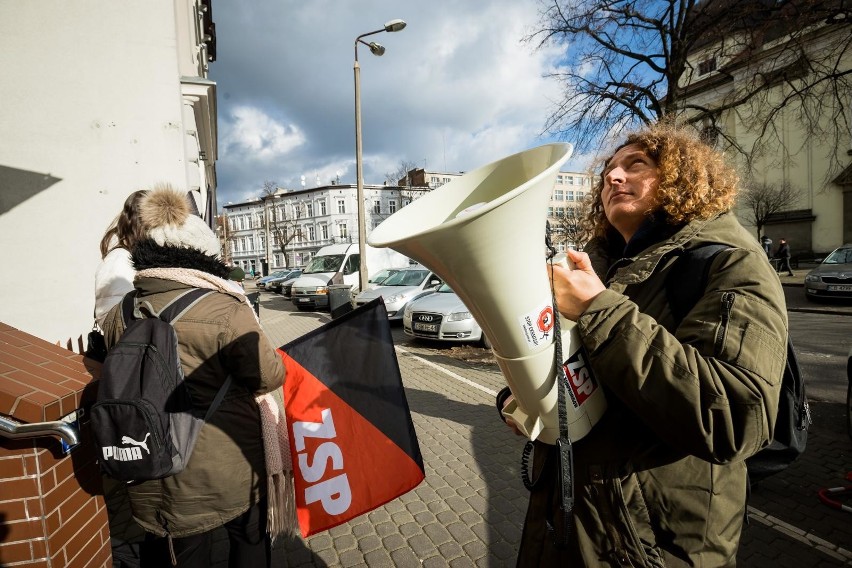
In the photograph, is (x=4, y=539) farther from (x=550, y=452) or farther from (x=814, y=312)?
(x=814, y=312)

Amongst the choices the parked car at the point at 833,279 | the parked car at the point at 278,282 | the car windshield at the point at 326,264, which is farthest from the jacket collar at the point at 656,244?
the parked car at the point at 278,282

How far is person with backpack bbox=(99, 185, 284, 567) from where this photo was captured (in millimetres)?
1630

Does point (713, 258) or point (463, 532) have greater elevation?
point (713, 258)

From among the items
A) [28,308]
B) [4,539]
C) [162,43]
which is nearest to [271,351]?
[4,539]

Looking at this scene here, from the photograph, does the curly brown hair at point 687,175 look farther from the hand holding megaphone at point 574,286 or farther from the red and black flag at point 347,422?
the red and black flag at point 347,422

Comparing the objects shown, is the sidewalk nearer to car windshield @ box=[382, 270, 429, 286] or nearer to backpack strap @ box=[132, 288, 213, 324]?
backpack strap @ box=[132, 288, 213, 324]

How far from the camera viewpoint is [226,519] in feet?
5.71

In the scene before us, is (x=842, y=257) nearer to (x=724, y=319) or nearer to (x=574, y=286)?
(x=724, y=319)

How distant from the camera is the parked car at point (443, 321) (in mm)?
8219

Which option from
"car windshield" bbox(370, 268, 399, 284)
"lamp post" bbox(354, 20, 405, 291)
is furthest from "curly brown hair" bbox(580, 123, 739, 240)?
"car windshield" bbox(370, 268, 399, 284)

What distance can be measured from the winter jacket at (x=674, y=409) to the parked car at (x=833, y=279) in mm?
A: 13784

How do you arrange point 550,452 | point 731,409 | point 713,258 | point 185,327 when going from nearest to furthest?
point 731,409, point 713,258, point 550,452, point 185,327

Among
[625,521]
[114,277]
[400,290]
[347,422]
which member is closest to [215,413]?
[347,422]

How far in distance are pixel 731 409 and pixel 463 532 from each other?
8.01ft
